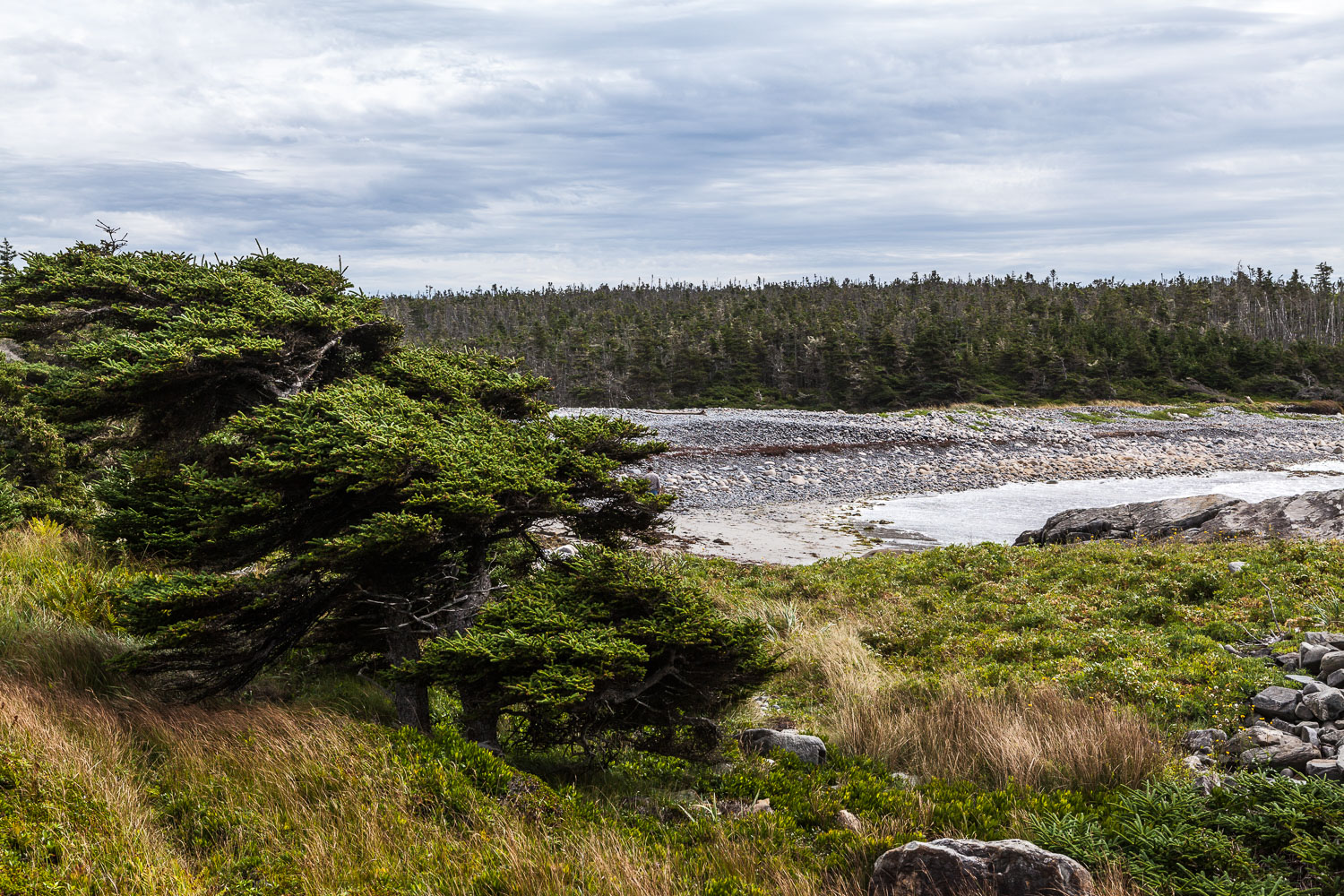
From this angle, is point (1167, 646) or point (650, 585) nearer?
point (650, 585)

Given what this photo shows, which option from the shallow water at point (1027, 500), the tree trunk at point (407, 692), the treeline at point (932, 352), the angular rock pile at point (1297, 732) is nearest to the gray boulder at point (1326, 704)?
the angular rock pile at point (1297, 732)

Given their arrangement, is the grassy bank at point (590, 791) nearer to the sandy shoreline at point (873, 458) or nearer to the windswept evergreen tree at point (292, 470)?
the windswept evergreen tree at point (292, 470)

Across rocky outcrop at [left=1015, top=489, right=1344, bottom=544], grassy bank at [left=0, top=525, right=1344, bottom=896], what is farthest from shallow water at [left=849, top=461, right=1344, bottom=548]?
grassy bank at [left=0, top=525, right=1344, bottom=896]

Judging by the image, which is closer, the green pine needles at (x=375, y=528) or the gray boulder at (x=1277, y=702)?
the green pine needles at (x=375, y=528)

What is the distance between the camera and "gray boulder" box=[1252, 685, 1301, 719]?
6.34 meters

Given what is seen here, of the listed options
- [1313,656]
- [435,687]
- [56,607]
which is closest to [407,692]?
[435,687]

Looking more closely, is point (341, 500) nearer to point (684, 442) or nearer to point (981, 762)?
point (981, 762)

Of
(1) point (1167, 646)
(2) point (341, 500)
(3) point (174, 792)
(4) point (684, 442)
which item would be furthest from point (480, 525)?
(4) point (684, 442)

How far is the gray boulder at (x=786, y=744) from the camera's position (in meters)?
6.12

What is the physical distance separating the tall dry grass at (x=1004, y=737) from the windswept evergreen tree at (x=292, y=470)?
267 cm

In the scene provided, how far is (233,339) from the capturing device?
21.6 ft

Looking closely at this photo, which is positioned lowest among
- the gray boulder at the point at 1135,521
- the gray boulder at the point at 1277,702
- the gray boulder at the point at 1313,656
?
the gray boulder at the point at 1135,521

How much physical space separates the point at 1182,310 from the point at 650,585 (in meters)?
113

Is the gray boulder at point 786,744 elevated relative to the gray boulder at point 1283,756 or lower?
lower
